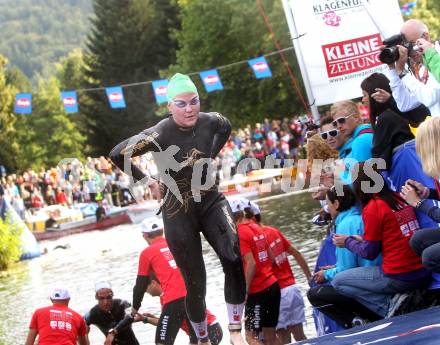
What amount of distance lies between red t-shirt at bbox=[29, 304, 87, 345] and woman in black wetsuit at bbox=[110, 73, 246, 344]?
193cm

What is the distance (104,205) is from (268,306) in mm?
28154

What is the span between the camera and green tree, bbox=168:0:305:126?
2180 inches

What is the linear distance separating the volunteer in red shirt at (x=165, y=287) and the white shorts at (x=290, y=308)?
3.18 feet

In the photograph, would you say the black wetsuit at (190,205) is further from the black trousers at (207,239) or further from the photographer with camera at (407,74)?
the photographer with camera at (407,74)

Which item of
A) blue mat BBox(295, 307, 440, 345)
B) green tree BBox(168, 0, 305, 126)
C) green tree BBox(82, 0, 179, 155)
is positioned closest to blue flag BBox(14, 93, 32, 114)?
green tree BBox(168, 0, 305, 126)

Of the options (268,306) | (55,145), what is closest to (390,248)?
(268,306)

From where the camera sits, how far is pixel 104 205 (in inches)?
1453

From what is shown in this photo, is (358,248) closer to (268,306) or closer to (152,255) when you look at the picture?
(268,306)

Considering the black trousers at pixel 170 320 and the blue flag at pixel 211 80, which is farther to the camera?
the blue flag at pixel 211 80

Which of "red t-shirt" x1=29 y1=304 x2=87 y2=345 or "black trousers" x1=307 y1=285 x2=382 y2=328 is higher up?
"red t-shirt" x1=29 y1=304 x2=87 y2=345

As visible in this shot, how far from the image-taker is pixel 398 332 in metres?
6.64

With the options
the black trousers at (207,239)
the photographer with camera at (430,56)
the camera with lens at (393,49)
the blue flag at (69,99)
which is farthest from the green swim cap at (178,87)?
the blue flag at (69,99)

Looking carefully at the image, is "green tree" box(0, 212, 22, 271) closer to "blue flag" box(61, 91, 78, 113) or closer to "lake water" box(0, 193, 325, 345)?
"lake water" box(0, 193, 325, 345)

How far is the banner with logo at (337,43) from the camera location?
1387cm
